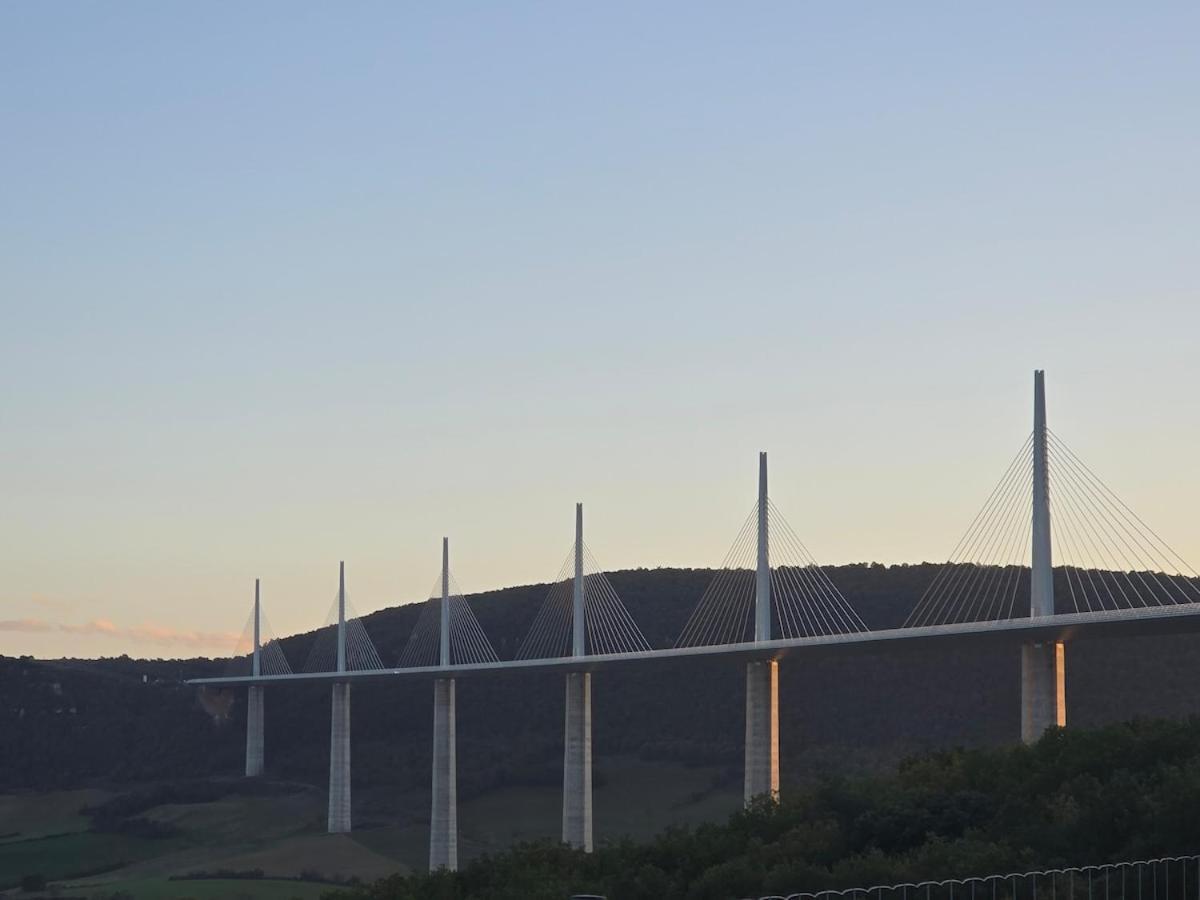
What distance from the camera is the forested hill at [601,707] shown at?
11062 cm

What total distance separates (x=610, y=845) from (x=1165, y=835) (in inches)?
544

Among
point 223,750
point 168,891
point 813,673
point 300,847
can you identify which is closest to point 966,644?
point 168,891

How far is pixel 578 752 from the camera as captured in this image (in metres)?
85.8

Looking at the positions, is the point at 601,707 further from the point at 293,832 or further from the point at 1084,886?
the point at 1084,886

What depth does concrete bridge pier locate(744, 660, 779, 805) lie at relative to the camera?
73000mm

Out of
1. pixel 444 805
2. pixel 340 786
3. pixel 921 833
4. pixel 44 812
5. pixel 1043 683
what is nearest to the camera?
pixel 921 833

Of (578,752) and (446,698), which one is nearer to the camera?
(578,752)

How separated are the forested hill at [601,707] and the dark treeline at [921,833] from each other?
2227 inches

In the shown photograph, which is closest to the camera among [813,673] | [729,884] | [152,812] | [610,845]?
[729,884]

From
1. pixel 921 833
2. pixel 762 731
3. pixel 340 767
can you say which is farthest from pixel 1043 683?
pixel 340 767

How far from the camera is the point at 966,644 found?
62.6 m

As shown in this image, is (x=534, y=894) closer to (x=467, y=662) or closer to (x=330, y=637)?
(x=467, y=662)

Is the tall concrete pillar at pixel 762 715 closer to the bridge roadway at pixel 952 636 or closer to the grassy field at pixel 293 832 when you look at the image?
the bridge roadway at pixel 952 636

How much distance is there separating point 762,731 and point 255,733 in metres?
64.6
